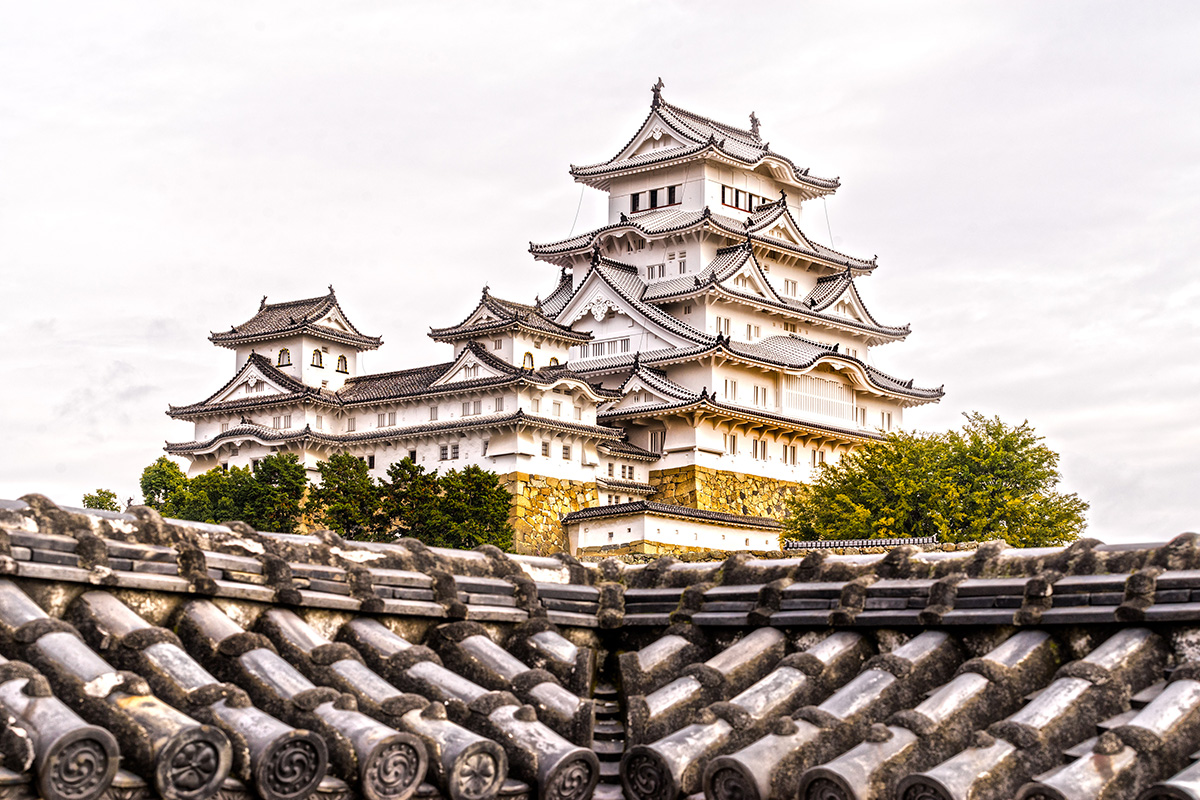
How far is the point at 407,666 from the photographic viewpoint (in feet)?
23.7

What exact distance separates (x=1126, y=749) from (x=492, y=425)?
5229 centimetres

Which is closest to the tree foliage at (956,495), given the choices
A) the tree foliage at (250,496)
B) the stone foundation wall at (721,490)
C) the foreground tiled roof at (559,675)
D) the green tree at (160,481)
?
the stone foundation wall at (721,490)

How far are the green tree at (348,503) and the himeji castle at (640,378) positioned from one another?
660 centimetres

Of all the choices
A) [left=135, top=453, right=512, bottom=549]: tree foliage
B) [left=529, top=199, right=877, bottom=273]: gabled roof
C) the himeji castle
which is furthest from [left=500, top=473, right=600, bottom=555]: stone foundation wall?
[left=529, top=199, right=877, bottom=273]: gabled roof

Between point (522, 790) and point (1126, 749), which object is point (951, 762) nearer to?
point (1126, 749)

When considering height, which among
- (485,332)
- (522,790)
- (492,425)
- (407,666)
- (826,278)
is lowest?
(522,790)

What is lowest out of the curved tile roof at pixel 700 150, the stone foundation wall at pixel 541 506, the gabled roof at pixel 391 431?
the stone foundation wall at pixel 541 506

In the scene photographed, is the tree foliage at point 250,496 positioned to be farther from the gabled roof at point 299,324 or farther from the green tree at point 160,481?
the gabled roof at point 299,324

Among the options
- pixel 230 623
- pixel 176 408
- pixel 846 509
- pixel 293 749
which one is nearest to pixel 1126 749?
pixel 293 749

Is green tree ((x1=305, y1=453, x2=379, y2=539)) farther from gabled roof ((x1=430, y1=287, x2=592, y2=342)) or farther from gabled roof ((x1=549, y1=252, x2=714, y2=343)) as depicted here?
gabled roof ((x1=549, y1=252, x2=714, y2=343))

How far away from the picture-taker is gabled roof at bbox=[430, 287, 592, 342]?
60.0 metres

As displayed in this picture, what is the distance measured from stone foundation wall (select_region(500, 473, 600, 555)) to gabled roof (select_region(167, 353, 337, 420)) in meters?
10.0

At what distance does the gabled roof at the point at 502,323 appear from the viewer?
60.0 metres

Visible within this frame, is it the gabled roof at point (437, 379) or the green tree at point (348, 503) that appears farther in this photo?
the gabled roof at point (437, 379)
